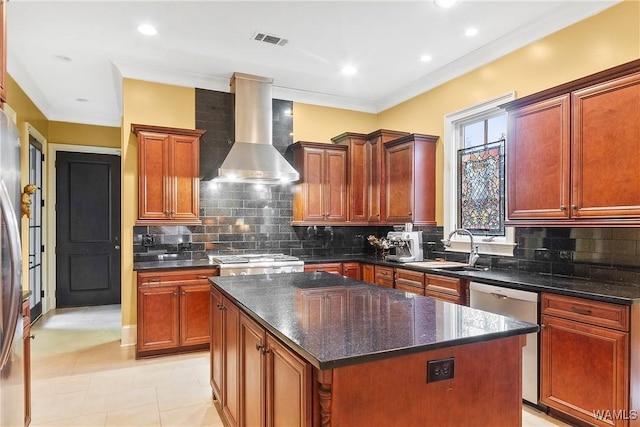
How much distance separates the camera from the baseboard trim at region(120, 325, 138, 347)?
14.0 ft

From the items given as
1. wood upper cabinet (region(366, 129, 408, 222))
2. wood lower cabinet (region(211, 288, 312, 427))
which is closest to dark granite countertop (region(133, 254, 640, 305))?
wood upper cabinet (region(366, 129, 408, 222))

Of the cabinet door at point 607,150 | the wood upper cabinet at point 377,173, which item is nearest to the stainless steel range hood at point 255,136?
the wood upper cabinet at point 377,173

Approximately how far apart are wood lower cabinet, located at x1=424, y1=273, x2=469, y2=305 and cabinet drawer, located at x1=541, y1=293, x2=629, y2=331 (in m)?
0.72

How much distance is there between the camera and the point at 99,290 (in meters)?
6.37

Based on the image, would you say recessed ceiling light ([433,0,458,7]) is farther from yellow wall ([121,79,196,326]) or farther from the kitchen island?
yellow wall ([121,79,196,326])

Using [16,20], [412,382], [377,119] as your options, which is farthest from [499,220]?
[16,20]

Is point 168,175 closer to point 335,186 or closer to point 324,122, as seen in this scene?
point 335,186

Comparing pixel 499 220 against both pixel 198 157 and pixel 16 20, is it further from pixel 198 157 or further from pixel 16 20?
pixel 16 20

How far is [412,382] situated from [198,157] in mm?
3587

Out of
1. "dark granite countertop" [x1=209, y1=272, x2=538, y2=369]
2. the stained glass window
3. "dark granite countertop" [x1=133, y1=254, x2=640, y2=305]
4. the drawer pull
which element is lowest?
the drawer pull

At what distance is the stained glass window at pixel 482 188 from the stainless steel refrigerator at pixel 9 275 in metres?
3.74

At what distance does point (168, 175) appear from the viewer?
4.17 metres

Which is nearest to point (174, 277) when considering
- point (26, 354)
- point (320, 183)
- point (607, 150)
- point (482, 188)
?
point (26, 354)

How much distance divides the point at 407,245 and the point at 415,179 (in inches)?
29.6
